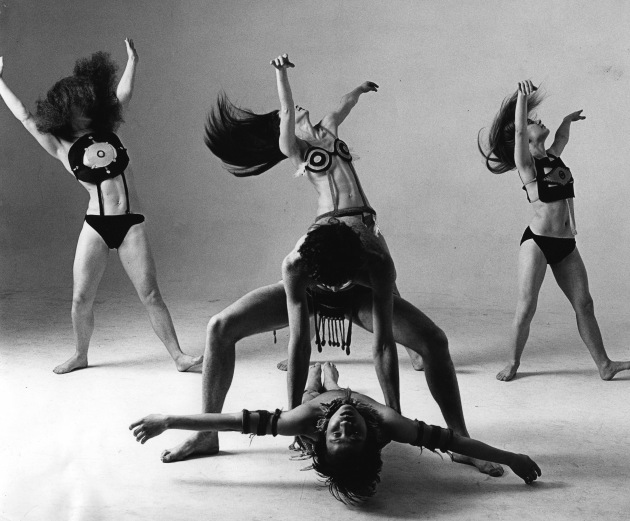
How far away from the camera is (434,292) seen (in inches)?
291

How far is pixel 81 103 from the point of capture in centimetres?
525

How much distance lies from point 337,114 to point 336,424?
2.54 metres

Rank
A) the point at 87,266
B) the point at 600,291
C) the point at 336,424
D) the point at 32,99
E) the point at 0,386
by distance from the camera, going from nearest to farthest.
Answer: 1. the point at 336,424
2. the point at 0,386
3. the point at 87,266
4. the point at 600,291
5. the point at 32,99

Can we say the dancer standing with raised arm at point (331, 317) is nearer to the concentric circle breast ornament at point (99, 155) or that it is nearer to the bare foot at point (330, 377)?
the bare foot at point (330, 377)

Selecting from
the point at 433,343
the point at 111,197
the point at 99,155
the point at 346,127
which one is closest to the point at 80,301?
the point at 111,197

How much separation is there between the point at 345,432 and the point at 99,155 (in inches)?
106

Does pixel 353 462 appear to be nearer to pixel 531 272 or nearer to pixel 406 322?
pixel 406 322

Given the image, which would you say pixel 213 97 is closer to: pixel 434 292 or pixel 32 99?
pixel 32 99

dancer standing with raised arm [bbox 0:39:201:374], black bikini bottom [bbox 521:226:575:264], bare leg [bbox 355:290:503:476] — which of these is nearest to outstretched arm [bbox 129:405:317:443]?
bare leg [bbox 355:290:503:476]

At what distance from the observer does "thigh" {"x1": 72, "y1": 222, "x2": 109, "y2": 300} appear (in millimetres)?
5191

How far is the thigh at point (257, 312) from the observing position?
3.88 m

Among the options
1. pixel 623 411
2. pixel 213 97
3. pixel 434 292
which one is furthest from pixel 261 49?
pixel 623 411

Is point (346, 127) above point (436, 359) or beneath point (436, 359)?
above

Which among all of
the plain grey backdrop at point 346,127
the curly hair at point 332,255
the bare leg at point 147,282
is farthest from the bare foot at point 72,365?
the curly hair at point 332,255
